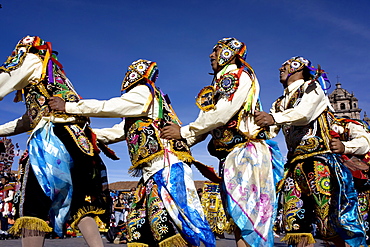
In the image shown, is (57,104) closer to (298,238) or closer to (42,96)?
(42,96)

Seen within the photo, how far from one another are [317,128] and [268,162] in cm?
78

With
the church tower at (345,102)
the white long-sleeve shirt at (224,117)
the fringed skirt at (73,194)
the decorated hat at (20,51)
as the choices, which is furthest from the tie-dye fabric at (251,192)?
the church tower at (345,102)

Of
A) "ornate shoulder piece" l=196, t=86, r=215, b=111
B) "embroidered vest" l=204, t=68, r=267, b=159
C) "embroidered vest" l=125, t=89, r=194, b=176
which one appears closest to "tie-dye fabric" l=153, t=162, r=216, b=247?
"embroidered vest" l=125, t=89, r=194, b=176

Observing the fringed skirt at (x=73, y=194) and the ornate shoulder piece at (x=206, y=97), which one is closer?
the fringed skirt at (x=73, y=194)

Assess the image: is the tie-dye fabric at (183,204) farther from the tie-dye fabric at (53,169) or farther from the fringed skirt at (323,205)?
the fringed skirt at (323,205)

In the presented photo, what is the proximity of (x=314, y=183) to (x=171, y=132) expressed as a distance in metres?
1.52

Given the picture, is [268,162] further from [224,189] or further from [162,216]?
[162,216]

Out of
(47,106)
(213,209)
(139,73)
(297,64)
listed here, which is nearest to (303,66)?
(297,64)

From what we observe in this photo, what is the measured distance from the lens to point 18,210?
407cm

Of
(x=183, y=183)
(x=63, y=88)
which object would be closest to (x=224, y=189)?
(x=183, y=183)

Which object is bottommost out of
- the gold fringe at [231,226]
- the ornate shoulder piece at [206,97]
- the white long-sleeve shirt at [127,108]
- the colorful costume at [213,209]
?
the colorful costume at [213,209]

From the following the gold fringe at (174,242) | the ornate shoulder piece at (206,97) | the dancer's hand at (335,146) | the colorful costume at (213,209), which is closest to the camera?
the gold fringe at (174,242)

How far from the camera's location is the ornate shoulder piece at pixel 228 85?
4.05 m

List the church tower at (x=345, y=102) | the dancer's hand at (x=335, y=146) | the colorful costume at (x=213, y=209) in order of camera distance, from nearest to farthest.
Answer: the dancer's hand at (x=335, y=146) → the colorful costume at (x=213, y=209) → the church tower at (x=345, y=102)
